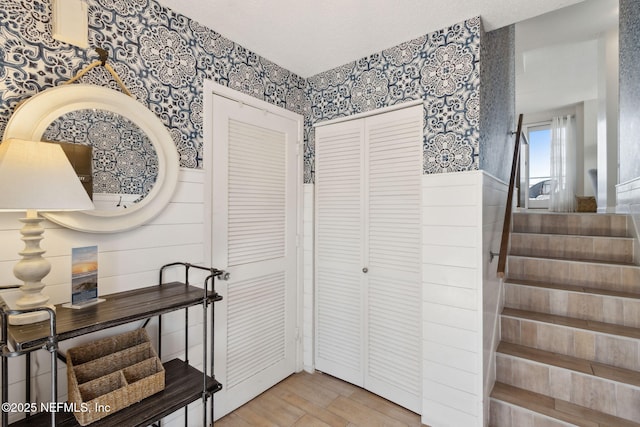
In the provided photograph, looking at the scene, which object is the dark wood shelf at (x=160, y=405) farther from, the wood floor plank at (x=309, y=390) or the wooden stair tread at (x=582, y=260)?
the wooden stair tread at (x=582, y=260)

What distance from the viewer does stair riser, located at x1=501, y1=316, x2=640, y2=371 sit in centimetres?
182

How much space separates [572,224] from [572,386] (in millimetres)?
1677

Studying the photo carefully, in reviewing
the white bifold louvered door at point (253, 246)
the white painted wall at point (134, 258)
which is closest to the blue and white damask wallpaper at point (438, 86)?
the white bifold louvered door at point (253, 246)

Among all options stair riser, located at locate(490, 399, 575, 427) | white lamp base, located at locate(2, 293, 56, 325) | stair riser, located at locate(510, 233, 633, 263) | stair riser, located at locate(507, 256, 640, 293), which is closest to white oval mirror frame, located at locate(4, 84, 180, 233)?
white lamp base, located at locate(2, 293, 56, 325)

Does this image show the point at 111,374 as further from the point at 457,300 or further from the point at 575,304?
the point at 575,304

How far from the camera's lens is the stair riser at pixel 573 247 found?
2414mm

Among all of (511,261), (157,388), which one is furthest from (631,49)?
(157,388)

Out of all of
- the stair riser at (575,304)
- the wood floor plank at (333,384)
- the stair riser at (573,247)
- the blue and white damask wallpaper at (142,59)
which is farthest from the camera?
the stair riser at (573,247)

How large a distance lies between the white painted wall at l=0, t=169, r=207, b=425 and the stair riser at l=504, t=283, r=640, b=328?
7.56ft

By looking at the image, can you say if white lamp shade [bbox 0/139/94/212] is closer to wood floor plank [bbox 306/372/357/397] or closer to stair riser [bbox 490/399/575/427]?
wood floor plank [bbox 306/372/357/397]

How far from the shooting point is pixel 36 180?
0.97 meters

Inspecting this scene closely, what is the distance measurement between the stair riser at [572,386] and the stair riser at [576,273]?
825 mm

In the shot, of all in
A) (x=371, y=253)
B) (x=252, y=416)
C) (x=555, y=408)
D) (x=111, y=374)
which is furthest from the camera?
(x=371, y=253)

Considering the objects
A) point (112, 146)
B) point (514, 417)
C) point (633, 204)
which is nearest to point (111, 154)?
point (112, 146)
